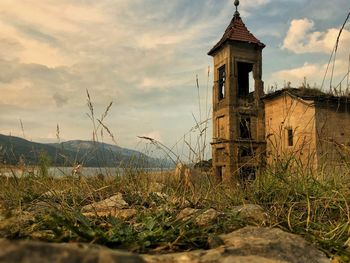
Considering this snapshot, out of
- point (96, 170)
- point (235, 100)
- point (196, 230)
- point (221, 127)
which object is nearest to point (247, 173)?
point (96, 170)

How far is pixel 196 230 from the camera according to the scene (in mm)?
1823

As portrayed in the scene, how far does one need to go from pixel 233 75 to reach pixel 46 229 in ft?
66.6

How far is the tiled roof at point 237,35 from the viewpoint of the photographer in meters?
21.6

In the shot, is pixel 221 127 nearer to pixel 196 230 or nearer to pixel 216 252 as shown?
pixel 196 230

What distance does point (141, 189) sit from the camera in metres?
3.39

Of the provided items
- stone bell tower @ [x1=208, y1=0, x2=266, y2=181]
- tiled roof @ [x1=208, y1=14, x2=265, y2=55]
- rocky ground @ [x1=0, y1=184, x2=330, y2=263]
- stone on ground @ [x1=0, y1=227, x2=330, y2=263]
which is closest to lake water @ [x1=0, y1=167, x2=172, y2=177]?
rocky ground @ [x1=0, y1=184, x2=330, y2=263]

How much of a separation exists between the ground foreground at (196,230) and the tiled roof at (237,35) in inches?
775

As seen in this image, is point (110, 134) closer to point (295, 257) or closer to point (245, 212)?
point (245, 212)

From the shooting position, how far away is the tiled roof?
2156cm

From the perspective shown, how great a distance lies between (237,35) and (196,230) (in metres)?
21.6

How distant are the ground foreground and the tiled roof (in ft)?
64.6

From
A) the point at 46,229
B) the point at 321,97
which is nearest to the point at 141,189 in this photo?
the point at 46,229

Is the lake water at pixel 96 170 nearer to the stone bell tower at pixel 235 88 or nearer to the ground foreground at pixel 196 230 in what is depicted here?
the ground foreground at pixel 196 230

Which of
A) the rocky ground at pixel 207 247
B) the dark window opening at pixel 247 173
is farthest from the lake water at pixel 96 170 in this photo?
the rocky ground at pixel 207 247
